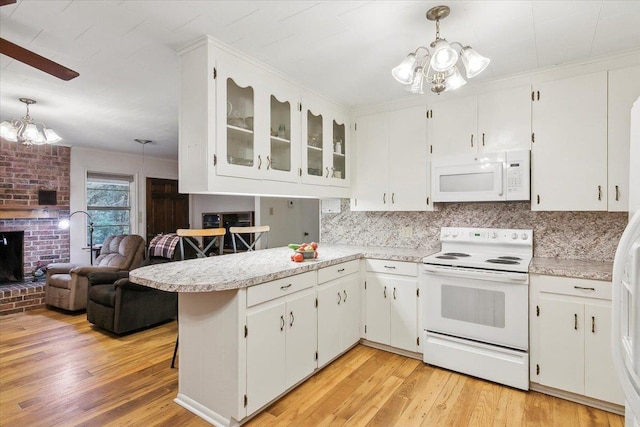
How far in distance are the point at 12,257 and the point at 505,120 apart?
6.23 meters

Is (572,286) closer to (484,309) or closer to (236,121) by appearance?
(484,309)

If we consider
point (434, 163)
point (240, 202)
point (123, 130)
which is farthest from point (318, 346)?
point (240, 202)

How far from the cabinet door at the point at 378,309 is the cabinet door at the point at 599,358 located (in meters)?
1.31

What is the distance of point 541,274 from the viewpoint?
2.20 meters

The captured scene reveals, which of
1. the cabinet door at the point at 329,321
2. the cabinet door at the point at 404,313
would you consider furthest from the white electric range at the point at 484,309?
the cabinet door at the point at 329,321

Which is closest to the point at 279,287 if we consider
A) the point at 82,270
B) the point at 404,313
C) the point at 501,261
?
the point at 404,313

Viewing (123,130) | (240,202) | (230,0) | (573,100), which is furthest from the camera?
(240,202)

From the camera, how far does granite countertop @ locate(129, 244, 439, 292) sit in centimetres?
173

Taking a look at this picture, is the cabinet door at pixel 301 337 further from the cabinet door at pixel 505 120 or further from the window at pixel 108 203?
the window at pixel 108 203

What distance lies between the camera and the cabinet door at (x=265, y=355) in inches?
74.5

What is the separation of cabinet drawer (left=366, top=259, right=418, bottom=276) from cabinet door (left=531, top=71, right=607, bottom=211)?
3.35ft

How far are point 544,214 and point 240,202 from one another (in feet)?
16.2

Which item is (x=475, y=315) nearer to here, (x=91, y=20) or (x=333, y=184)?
(x=333, y=184)

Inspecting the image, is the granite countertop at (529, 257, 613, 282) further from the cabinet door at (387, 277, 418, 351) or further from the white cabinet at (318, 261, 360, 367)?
the white cabinet at (318, 261, 360, 367)
